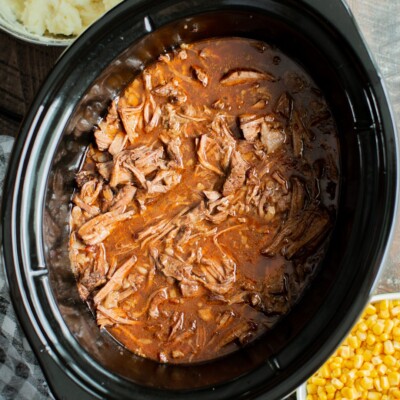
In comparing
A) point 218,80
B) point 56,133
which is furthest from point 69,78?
point 218,80

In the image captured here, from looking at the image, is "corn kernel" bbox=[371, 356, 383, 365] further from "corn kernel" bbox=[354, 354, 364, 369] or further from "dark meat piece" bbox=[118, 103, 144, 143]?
"dark meat piece" bbox=[118, 103, 144, 143]

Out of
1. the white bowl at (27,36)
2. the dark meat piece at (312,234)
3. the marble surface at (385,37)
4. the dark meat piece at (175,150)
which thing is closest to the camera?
the dark meat piece at (312,234)

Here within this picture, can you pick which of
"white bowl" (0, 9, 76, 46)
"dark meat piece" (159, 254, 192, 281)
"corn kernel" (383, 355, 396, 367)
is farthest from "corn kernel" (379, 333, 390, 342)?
"white bowl" (0, 9, 76, 46)

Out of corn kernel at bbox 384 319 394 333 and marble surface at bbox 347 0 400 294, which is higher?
marble surface at bbox 347 0 400 294

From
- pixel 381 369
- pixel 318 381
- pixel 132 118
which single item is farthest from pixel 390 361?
pixel 132 118

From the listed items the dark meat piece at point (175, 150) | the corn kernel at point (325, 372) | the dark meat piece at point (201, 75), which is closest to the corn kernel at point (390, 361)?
the corn kernel at point (325, 372)

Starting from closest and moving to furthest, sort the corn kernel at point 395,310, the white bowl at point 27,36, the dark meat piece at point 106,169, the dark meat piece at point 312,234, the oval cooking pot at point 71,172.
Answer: the oval cooking pot at point 71,172
the dark meat piece at point 312,234
the dark meat piece at point 106,169
the white bowl at point 27,36
the corn kernel at point 395,310

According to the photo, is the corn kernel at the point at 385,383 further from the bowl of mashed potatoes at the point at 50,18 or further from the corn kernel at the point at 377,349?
the bowl of mashed potatoes at the point at 50,18

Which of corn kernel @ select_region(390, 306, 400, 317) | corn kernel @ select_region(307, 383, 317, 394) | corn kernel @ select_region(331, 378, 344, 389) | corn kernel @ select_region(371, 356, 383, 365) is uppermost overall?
corn kernel @ select_region(390, 306, 400, 317)
